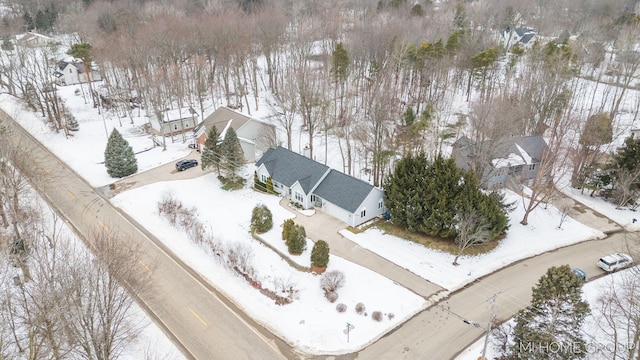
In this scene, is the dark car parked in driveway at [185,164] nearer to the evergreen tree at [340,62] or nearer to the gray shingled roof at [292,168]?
the gray shingled roof at [292,168]

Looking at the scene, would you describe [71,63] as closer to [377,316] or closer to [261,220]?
[261,220]

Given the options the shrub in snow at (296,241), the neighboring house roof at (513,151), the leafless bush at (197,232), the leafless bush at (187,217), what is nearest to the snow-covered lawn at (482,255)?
the shrub in snow at (296,241)

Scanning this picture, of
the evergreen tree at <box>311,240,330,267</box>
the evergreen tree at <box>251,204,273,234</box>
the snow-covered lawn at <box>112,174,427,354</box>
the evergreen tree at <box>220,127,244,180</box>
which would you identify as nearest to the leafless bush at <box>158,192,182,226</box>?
the snow-covered lawn at <box>112,174,427,354</box>

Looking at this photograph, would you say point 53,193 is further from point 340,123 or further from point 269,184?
point 340,123

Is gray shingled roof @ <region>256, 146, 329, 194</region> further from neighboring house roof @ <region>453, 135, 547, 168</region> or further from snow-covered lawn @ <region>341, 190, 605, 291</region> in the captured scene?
neighboring house roof @ <region>453, 135, 547, 168</region>

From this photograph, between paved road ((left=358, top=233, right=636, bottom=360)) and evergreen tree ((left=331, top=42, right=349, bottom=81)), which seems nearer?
paved road ((left=358, top=233, right=636, bottom=360))

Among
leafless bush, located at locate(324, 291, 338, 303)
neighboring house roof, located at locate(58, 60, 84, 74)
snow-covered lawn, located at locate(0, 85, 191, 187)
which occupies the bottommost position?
leafless bush, located at locate(324, 291, 338, 303)

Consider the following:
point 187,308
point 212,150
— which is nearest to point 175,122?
point 212,150

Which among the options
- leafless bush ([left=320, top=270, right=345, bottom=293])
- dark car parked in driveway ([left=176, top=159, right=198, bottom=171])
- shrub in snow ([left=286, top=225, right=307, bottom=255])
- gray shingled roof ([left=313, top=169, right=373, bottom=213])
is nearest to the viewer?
leafless bush ([left=320, top=270, right=345, bottom=293])
